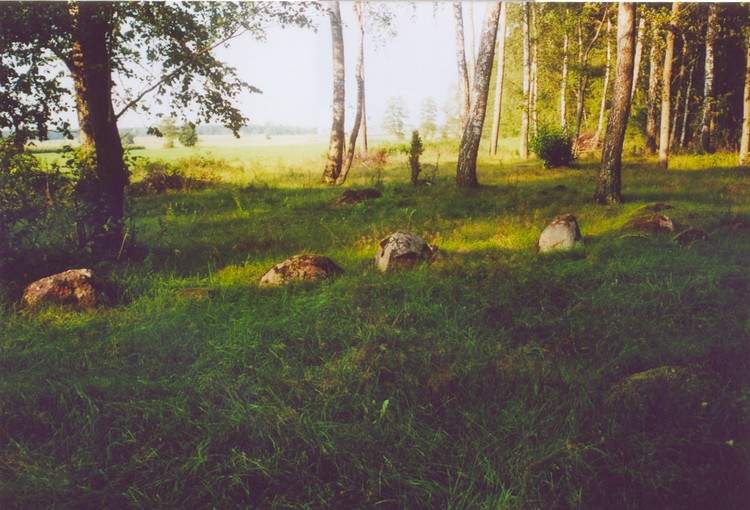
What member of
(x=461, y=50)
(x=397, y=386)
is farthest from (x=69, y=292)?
(x=461, y=50)

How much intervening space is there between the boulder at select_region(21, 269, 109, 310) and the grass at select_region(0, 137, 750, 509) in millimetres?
177

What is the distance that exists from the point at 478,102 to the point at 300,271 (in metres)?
8.49

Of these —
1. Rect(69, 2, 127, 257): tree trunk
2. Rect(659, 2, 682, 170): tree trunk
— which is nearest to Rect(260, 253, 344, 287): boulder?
Rect(69, 2, 127, 257): tree trunk

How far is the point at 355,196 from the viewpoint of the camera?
964 cm

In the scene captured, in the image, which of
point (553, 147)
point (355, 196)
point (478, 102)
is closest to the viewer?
point (355, 196)

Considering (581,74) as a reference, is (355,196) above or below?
below

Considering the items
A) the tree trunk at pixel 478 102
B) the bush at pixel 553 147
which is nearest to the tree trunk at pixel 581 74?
the bush at pixel 553 147

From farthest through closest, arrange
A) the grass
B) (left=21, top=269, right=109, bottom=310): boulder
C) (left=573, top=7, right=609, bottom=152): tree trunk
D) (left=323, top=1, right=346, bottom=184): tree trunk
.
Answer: (left=573, top=7, right=609, bottom=152): tree trunk, (left=323, top=1, right=346, bottom=184): tree trunk, (left=21, top=269, right=109, bottom=310): boulder, the grass

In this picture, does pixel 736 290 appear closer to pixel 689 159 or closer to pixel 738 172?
pixel 738 172

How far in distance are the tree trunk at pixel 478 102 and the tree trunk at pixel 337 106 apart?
174 inches

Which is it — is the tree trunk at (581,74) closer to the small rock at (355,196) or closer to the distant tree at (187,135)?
the small rock at (355,196)

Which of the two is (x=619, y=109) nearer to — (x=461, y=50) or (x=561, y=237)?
(x=561, y=237)

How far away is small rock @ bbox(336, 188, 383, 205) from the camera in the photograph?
31.1ft

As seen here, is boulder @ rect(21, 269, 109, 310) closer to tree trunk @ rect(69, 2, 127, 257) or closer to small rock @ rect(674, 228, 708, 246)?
tree trunk @ rect(69, 2, 127, 257)
